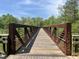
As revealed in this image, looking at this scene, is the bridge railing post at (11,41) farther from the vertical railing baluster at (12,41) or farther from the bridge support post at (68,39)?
the bridge support post at (68,39)

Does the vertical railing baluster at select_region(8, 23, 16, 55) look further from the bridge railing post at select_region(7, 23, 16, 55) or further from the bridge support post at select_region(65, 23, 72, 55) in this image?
the bridge support post at select_region(65, 23, 72, 55)

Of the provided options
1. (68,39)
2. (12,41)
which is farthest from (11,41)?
(68,39)

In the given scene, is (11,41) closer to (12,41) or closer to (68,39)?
(12,41)

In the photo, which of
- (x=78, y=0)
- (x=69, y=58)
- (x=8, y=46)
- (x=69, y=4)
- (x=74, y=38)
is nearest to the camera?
(x=69, y=58)

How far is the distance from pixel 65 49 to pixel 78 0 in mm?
43261

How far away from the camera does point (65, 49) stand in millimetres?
6211

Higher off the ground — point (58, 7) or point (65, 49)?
point (58, 7)

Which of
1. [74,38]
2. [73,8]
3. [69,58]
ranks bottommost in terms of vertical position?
[69,58]

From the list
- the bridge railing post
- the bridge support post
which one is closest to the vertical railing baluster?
the bridge railing post

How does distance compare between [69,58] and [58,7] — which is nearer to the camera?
[69,58]

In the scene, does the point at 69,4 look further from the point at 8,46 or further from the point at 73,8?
the point at 8,46

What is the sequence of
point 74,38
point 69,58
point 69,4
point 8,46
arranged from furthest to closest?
point 69,4, point 74,38, point 8,46, point 69,58

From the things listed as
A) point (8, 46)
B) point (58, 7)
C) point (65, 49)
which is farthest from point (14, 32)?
point (58, 7)

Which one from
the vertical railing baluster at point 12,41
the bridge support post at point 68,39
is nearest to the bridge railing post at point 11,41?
the vertical railing baluster at point 12,41
